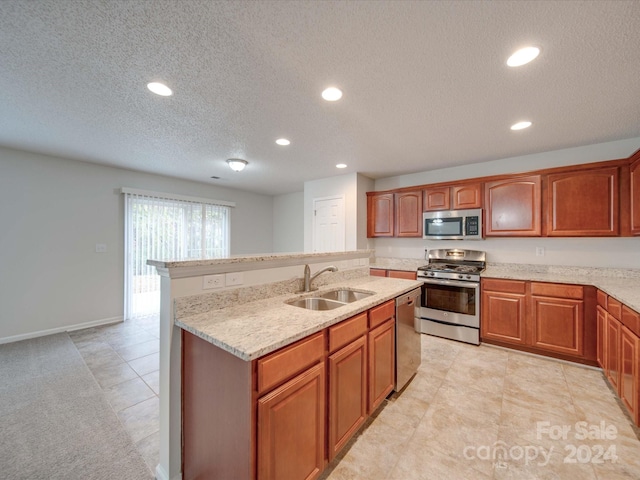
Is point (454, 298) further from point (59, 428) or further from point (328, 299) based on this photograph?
point (59, 428)

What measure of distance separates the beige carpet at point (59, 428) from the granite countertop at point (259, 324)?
1015mm

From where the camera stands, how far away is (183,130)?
2.71 meters

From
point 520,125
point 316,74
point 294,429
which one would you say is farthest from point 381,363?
point 520,125

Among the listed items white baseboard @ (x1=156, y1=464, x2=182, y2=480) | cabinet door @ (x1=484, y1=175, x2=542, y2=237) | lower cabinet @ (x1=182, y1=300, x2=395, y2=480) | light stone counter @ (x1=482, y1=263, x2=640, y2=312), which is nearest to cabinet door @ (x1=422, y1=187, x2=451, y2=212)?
cabinet door @ (x1=484, y1=175, x2=542, y2=237)

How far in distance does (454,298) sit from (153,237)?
16.0 feet

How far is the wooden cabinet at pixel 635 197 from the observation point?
2.50 meters

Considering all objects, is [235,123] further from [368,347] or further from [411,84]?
[368,347]

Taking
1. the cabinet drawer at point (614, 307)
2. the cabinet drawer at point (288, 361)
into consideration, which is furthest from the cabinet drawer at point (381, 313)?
the cabinet drawer at point (614, 307)

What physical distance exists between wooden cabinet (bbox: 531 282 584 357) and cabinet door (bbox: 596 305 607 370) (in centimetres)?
12

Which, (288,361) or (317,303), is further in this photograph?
(317,303)

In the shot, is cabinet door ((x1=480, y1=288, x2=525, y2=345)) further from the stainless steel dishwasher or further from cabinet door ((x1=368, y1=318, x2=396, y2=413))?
cabinet door ((x1=368, y1=318, x2=396, y2=413))

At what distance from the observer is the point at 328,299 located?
210 cm

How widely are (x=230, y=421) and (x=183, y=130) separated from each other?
107 inches

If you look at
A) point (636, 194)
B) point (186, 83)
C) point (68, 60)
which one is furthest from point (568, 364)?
point (68, 60)
